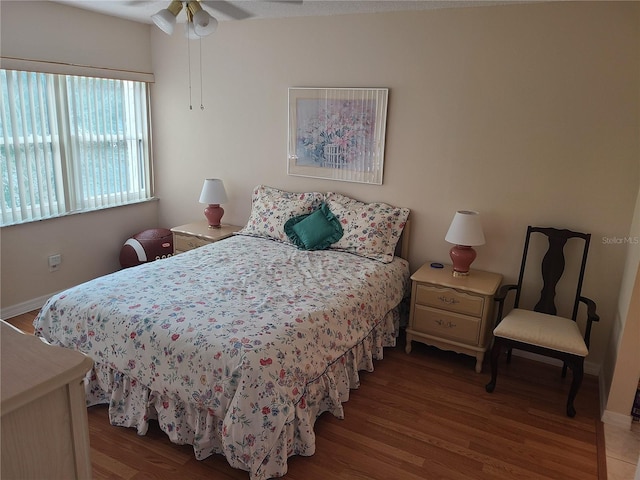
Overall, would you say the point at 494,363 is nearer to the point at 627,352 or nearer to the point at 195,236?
the point at 627,352

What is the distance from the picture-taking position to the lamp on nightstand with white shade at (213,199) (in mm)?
4371

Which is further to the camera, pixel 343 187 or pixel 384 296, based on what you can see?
pixel 343 187

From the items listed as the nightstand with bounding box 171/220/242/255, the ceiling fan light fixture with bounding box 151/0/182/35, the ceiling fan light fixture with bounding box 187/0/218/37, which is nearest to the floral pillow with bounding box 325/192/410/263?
the nightstand with bounding box 171/220/242/255

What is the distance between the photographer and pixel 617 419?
9.10 feet

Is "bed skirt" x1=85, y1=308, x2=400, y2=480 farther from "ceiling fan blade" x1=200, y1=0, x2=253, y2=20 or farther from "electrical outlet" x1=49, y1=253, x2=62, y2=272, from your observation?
"ceiling fan blade" x1=200, y1=0, x2=253, y2=20

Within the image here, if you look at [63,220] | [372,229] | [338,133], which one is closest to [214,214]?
[63,220]

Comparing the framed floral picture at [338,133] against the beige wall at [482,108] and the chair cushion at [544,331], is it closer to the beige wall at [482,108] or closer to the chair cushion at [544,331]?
the beige wall at [482,108]

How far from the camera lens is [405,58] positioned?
3.59 metres

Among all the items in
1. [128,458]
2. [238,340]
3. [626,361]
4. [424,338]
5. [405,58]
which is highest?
[405,58]

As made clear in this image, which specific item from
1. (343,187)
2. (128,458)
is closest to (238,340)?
(128,458)

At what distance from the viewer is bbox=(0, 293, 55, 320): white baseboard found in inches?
150

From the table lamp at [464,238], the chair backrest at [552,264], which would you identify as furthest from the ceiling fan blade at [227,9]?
the chair backrest at [552,264]

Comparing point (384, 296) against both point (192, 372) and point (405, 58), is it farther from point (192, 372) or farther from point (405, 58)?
point (405, 58)

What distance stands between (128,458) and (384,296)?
1846 millimetres
